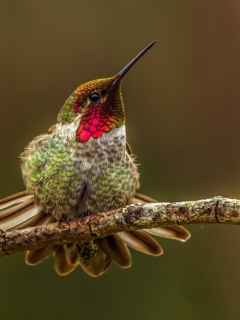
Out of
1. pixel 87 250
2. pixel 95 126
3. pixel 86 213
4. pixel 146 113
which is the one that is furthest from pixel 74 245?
pixel 146 113

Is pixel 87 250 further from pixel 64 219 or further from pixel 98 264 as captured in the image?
pixel 64 219

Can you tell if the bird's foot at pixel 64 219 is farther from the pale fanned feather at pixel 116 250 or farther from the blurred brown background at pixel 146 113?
the blurred brown background at pixel 146 113

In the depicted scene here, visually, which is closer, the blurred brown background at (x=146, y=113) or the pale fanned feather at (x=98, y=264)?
the pale fanned feather at (x=98, y=264)

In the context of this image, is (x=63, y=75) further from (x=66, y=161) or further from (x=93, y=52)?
(x=66, y=161)

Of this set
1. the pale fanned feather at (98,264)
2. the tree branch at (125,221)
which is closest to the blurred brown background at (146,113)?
the pale fanned feather at (98,264)

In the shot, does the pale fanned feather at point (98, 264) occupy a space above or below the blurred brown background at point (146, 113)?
below

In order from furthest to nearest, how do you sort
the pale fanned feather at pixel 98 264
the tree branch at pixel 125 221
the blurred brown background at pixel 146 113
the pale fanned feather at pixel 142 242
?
the blurred brown background at pixel 146 113 → the pale fanned feather at pixel 98 264 → the pale fanned feather at pixel 142 242 → the tree branch at pixel 125 221

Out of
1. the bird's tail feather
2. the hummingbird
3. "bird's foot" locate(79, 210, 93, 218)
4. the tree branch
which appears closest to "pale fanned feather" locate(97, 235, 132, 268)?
the bird's tail feather

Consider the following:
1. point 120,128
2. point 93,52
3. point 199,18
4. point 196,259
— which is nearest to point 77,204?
point 120,128
